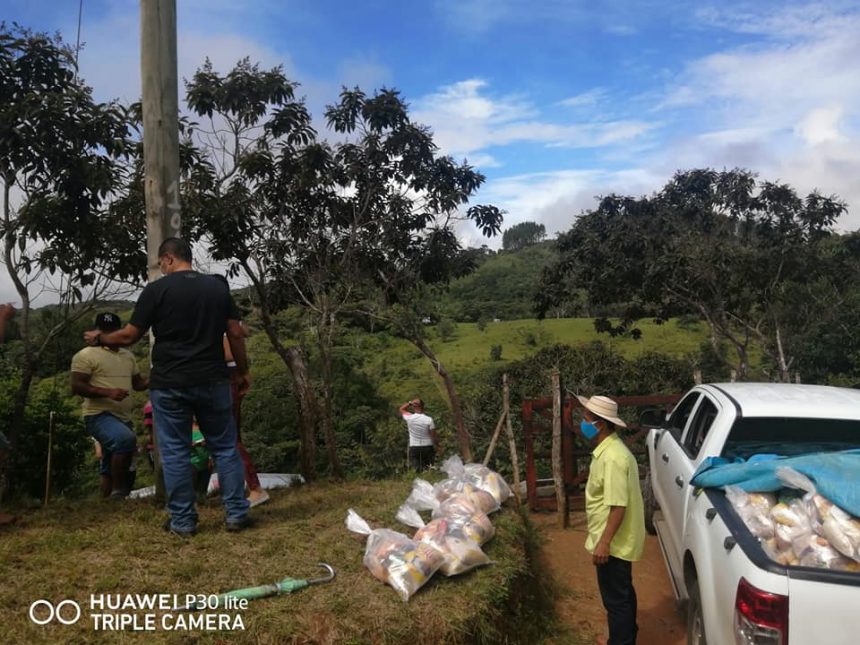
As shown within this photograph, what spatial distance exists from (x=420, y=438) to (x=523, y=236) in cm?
7950

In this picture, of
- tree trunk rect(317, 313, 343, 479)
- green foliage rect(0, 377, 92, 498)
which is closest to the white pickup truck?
tree trunk rect(317, 313, 343, 479)

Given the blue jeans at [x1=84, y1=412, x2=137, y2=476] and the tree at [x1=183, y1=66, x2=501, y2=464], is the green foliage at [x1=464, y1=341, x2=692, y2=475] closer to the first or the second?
the tree at [x1=183, y1=66, x2=501, y2=464]

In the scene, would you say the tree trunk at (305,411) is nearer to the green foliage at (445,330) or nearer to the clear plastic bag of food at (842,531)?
the clear plastic bag of food at (842,531)

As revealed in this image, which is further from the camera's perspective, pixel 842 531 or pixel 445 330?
pixel 445 330

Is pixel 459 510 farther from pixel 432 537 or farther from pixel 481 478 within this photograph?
pixel 481 478

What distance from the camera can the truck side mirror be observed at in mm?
5844

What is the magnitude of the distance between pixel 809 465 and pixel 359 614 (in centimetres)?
229

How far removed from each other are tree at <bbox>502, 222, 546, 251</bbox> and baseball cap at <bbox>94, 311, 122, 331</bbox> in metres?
79.3

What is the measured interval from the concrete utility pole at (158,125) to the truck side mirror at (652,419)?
412 cm

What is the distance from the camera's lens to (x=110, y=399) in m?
5.34

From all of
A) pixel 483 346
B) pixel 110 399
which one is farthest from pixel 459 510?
pixel 483 346

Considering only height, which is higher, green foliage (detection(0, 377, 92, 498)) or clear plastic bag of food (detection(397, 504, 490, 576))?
clear plastic bag of food (detection(397, 504, 490, 576))

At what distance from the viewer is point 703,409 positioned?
4.95m

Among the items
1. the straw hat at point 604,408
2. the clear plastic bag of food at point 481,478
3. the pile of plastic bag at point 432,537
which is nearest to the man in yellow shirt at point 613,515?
the straw hat at point 604,408
